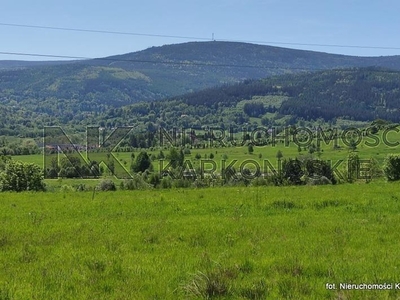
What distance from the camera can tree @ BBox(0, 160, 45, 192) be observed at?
41847mm

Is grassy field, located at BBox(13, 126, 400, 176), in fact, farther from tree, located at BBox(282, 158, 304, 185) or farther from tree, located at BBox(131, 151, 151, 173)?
tree, located at BBox(282, 158, 304, 185)

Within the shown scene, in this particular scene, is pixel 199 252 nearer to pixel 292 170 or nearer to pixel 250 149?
pixel 292 170

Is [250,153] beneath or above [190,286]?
beneath

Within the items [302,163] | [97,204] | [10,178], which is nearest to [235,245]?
[97,204]

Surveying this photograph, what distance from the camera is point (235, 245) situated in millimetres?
10805

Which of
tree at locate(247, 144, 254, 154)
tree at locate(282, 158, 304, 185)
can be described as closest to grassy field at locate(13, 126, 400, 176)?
tree at locate(247, 144, 254, 154)

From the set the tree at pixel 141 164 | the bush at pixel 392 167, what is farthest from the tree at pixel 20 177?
the tree at pixel 141 164

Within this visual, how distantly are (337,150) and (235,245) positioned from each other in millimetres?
155148

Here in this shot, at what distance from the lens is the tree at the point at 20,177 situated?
1648 inches

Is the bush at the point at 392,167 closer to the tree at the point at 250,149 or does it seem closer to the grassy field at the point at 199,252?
the grassy field at the point at 199,252

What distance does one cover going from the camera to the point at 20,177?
141 feet

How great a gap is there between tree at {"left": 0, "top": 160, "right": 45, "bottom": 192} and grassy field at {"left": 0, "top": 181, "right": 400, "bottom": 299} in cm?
2674

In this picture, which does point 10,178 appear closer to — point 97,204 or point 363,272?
point 97,204

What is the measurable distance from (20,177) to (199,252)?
37.1 metres
